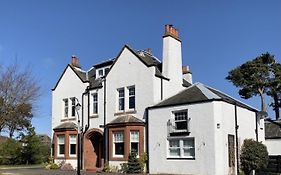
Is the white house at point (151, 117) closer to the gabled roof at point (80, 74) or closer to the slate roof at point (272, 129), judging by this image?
the gabled roof at point (80, 74)

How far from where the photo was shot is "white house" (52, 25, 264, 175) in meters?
26.1

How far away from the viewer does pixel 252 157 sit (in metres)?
27.2

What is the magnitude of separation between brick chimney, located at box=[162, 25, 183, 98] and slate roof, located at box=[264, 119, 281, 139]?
32.0ft

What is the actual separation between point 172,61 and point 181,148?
8.01m

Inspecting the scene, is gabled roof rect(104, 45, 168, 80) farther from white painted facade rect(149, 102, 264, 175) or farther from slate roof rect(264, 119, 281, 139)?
slate roof rect(264, 119, 281, 139)

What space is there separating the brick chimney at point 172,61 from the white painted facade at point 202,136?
357cm

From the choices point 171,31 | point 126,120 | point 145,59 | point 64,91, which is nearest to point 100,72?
point 64,91

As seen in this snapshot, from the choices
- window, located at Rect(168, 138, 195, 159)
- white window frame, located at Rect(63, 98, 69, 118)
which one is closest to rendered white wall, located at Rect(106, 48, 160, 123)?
window, located at Rect(168, 138, 195, 159)

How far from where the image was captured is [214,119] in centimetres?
2547

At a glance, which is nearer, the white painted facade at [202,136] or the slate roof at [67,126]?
the white painted facade at [202,136]

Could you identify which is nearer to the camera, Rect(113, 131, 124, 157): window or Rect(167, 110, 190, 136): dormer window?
Rect(167, 110, 190, 136): dormer window

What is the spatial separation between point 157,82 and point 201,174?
27.2 ft

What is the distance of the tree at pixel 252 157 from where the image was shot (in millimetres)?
27078

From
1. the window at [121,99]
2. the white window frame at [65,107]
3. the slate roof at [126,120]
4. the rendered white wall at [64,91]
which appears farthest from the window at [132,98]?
the white window frame at [65,107]
